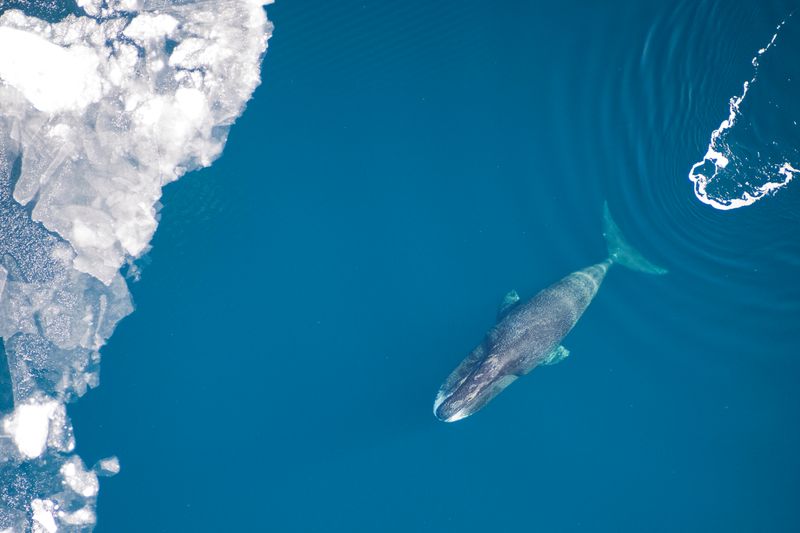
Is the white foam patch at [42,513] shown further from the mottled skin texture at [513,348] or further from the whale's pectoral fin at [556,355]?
the whale's pectoral fin at [556,355]

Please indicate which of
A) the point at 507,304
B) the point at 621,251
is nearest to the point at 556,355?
the point at 507,304

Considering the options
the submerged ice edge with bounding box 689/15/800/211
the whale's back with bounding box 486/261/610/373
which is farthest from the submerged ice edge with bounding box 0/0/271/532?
the submerged ice edge with bounding box 689/15/800/211

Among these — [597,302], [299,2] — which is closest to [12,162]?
[299,2]

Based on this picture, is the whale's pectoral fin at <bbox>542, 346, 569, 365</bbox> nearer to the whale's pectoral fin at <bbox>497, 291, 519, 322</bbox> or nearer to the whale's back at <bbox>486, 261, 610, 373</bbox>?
the whale's back at <bbox>486, 261, 610, 373</bbox>

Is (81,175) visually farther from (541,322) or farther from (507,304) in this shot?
(541,322)

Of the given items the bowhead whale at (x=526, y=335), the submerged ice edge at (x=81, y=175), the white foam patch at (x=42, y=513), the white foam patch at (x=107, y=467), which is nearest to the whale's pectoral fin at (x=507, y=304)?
the bowhead whale at (x=526, y=335)

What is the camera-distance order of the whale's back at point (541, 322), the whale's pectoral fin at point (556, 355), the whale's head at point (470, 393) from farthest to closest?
the whale's pectoral fin at point (556, 355), the whale's back at point (541, 322), the whale's head at point (470, 393)

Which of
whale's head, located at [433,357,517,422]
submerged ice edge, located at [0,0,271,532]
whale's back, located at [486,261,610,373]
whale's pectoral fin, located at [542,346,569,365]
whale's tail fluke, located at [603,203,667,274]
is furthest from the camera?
submerged ice edge, located at [0,0,271,532]
